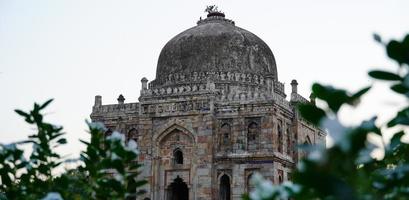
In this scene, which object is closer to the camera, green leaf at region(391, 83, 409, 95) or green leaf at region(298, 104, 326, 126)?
green leaf at region(298, 104, 326, 126)

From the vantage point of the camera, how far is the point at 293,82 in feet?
78.6

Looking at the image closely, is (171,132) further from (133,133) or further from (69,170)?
(69,170)

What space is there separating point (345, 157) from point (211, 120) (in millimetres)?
20124

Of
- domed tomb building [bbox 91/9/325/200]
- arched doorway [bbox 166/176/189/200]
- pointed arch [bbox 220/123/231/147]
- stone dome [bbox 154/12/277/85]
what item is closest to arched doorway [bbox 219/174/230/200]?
domed tomb building [bbox 91/9/325/200]

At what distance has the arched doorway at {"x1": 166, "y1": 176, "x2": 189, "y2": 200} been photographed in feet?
72.5

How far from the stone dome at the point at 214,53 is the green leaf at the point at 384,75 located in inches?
801

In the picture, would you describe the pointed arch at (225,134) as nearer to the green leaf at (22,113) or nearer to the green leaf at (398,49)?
the green leaf at (22,113)

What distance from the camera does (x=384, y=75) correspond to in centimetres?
221

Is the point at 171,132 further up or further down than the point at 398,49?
further up

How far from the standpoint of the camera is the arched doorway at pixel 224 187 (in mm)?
21453

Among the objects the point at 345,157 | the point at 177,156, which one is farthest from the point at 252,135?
the point at 345,157

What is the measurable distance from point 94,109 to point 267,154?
7.39m

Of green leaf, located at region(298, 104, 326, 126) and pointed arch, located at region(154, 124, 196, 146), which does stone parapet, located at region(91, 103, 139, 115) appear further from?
green leaf, located at region(298, 104, 326, 126)

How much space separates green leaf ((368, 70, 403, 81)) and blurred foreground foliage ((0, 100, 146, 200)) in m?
1.07
